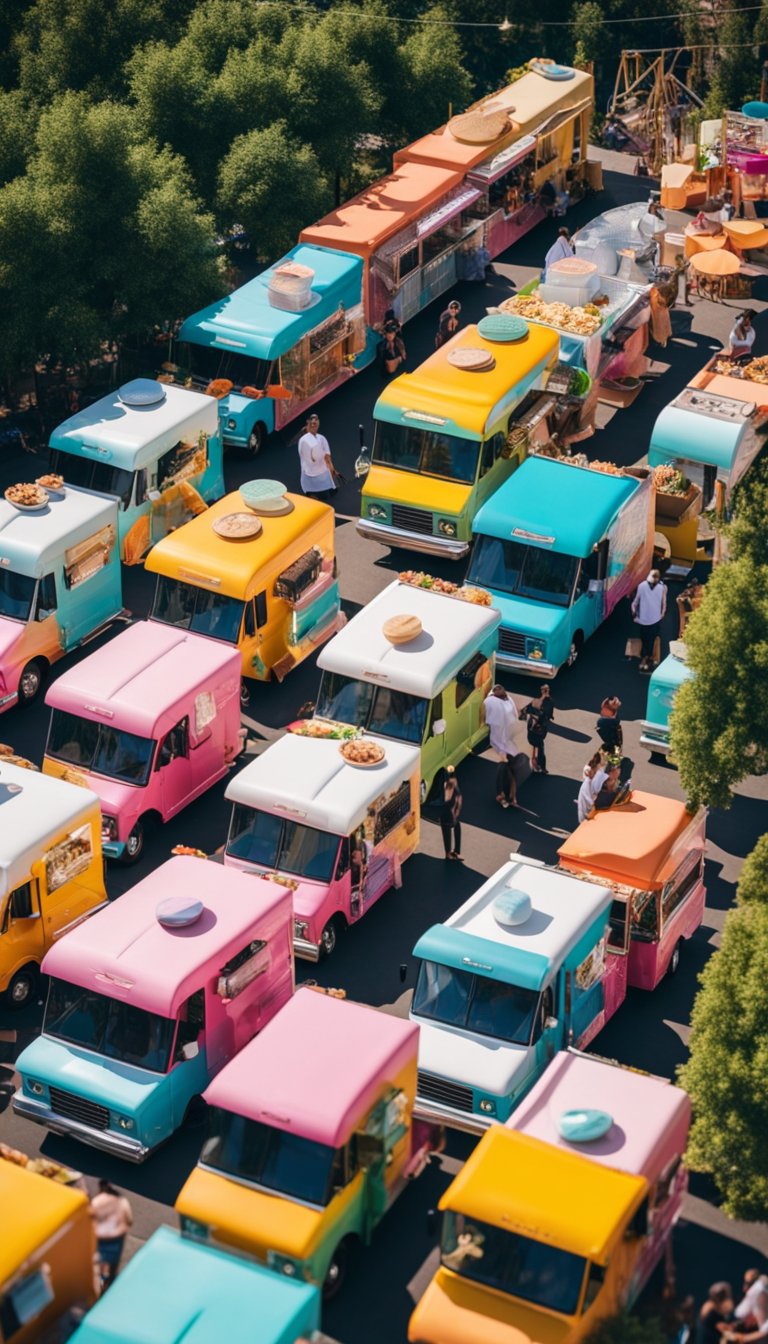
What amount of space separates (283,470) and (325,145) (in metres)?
10.1

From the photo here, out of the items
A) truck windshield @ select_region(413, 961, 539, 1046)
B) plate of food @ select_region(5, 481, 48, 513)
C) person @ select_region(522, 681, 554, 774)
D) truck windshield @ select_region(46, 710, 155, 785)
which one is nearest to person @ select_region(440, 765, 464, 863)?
person @ select_region(522, 681, 554, 774)

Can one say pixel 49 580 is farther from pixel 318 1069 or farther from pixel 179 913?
pixel 318 1069

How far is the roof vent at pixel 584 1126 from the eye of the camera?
20.8 metres

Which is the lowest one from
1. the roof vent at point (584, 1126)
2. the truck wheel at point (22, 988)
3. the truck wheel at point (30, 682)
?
the truck wheel at point (22, 988)

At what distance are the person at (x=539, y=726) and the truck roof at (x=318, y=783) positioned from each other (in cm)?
317

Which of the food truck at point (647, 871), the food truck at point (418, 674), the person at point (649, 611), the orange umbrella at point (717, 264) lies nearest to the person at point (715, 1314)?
the food truck at point (647, 871)

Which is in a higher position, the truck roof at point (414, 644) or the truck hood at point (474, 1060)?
the truck roof at point (414, 644)

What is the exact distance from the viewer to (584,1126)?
820 inches

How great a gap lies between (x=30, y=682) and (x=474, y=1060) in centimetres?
1154

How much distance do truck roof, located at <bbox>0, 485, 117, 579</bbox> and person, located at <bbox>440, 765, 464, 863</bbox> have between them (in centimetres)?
731

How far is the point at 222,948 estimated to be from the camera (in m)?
23.4

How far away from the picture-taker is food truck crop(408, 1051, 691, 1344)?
769 inches

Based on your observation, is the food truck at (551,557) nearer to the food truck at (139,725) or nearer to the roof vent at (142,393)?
the food truck at (139,725)

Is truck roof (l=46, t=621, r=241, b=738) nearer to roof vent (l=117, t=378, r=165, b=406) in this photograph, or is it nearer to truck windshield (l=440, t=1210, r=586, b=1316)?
roof vent (l=117, t=378, r=165, b=406)
